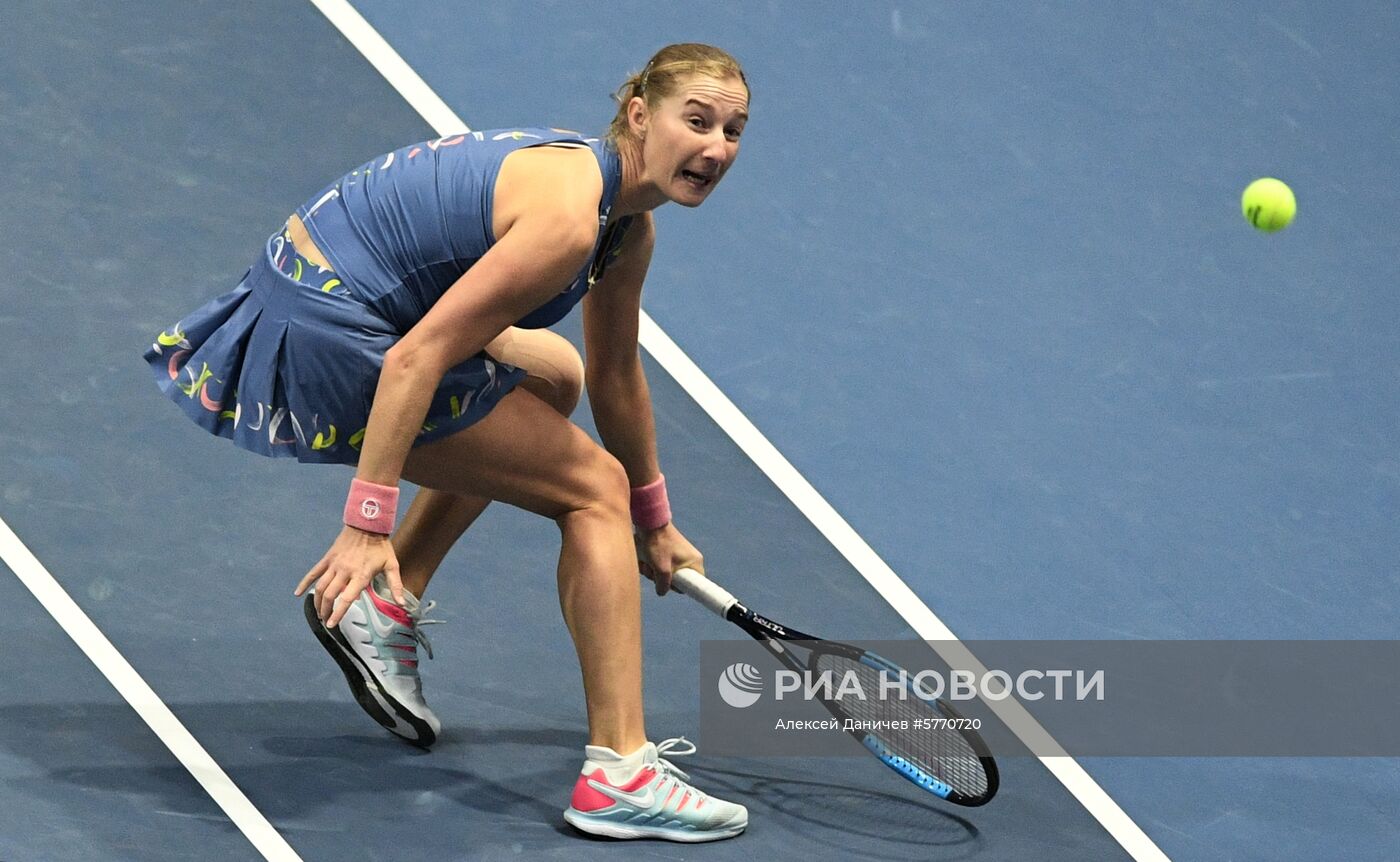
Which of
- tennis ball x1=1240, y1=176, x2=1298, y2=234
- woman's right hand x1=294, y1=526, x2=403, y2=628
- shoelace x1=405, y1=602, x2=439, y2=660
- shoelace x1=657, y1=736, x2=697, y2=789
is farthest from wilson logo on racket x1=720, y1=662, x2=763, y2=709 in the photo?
tennis ball x1=1240, y1=176, x2=1298, y2=234

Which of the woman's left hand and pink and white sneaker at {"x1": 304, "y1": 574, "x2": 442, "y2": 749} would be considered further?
the woman's left hand

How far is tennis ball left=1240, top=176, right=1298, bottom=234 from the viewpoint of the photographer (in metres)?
5.34

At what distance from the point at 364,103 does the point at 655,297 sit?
1078 mm

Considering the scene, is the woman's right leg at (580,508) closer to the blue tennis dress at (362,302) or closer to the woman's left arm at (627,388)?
the blue tennis dress at (362,302)

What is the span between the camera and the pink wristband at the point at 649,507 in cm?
441

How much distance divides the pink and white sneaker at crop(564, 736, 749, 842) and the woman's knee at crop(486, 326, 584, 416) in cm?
71

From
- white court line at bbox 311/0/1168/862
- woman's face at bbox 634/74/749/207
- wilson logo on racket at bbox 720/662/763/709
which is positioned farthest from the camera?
wilson logo on racket at bbox 720/662/763/709

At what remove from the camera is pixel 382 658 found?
13.9 ft

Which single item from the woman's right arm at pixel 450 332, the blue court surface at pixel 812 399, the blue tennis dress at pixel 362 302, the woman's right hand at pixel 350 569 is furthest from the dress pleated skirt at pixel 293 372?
the blue court surface at pixel 812 399

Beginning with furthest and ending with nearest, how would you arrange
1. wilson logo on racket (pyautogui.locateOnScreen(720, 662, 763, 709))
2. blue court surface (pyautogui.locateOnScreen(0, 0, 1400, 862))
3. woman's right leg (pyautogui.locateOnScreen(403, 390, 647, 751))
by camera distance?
wilson logo on racket (pyautogui.locateOnScreen(720, 662, 763, 709)) < blue court surface (pyautogui.locateOnScreen(0, 0, 1400, 862)) < woman's right leg (pyautogui.locateOnScreen(403, 390, 647, 751))

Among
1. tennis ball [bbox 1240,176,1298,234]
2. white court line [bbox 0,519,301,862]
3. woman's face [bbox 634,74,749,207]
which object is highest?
tennis ball [bbox 1240,176,1298,234]

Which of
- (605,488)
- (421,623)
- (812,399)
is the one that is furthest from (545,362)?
(812,399)

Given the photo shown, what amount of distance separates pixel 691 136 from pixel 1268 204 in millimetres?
2020

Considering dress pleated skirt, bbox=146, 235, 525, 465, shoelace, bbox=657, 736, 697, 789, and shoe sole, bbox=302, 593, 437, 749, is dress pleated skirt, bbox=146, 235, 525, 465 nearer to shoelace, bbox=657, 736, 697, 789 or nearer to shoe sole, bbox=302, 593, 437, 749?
shoe sole, bbox=302, 593, 437, 749
